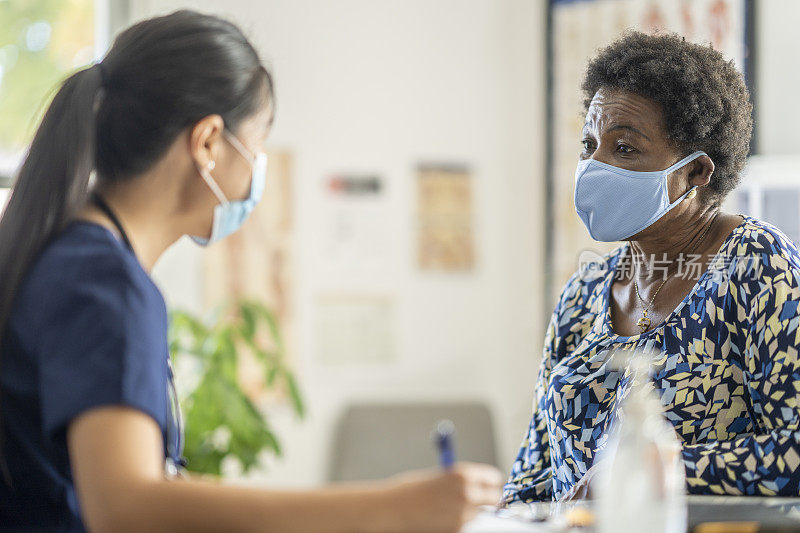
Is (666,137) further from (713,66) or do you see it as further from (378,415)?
(378,415)

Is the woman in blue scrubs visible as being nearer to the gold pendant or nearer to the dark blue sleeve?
the dark blue sleeve

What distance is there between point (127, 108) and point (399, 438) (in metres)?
2.24

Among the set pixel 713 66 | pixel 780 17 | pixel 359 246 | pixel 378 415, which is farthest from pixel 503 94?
pixel 713 66

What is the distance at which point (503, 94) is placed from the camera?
3316mm

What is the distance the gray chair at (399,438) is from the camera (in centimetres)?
306

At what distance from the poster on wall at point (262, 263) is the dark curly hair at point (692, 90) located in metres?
1.77

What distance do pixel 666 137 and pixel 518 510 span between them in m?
0.73

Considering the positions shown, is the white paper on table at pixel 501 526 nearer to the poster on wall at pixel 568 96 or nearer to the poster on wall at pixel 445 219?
the poster on wall at pixel 568 96

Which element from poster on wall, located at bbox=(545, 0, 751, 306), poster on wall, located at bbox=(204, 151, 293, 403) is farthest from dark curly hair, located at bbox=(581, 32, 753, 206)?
poster on wall, located at bbox=(204, 151, 293, 403)

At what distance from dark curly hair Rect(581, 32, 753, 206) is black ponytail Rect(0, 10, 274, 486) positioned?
29.7 inches

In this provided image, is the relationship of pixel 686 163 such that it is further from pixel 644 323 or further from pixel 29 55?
pixel 29 55

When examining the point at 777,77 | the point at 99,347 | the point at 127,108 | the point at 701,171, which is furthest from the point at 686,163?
the point at 777,77

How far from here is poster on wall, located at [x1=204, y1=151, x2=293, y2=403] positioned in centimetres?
310

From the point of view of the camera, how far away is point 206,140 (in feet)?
3.47
